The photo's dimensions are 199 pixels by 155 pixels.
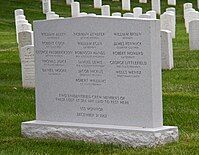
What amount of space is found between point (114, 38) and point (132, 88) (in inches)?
24.6

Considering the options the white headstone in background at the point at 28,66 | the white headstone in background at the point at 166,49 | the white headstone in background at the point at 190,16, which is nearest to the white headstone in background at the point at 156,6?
the white headstone in background at the point at 190,16

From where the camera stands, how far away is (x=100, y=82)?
9.56 metres

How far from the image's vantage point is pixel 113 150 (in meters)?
9.09

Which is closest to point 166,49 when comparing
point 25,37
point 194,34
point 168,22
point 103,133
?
point 194,34

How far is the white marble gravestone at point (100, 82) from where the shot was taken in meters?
9.18

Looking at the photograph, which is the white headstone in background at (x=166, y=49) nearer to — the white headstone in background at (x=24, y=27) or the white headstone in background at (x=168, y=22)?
the white headstone in background at (x=168, y=22)

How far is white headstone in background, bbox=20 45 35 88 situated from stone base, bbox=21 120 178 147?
183 inches

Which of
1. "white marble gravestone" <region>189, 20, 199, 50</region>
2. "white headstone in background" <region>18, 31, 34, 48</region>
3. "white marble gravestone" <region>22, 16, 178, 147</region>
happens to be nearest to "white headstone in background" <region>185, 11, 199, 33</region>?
"white marble gravestone" <region>189, 20, 199, 50</region>

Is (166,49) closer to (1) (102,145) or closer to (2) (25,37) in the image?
(2) (25,37)

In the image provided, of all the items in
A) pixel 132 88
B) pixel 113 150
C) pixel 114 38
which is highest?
pixel 114 38

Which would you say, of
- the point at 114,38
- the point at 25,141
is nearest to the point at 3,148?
the point at 25,141

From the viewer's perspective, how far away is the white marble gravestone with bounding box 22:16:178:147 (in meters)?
9.18

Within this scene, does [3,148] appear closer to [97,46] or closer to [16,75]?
[97,46]

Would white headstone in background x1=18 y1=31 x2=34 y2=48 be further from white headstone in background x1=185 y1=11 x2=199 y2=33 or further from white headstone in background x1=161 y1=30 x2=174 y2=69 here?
white headstone in background x1=185 y1=11 x2=199 y2=33
